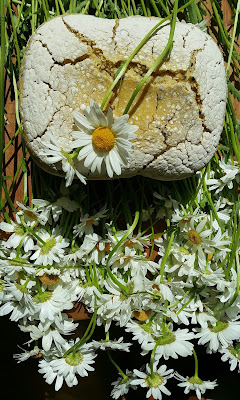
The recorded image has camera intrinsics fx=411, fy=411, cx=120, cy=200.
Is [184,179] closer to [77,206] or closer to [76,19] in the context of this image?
[77,206]

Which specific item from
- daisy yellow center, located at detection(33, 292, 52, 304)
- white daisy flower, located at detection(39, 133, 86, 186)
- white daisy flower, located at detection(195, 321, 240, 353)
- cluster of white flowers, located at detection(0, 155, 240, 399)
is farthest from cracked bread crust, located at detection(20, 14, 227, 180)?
white daisy flower, located at detection(195, 321, 240, 353)

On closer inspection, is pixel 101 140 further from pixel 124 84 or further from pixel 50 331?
pixel 50 331

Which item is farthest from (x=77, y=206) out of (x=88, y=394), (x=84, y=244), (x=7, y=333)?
(x=88, y=394)

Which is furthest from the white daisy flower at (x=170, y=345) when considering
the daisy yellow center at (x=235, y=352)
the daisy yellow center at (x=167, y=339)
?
the daisy yellow center at (x=235, y=352)

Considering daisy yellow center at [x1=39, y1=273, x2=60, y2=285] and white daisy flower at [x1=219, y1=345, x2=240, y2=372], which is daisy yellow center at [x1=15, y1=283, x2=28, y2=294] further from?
white daisy flower at [x1=219, y1=345, x2=240, y2=372]

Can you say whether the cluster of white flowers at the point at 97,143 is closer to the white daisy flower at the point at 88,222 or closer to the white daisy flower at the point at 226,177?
the white daisy flower at the point at 88,222

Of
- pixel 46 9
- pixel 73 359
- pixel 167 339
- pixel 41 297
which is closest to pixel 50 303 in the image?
pixel 41 297
